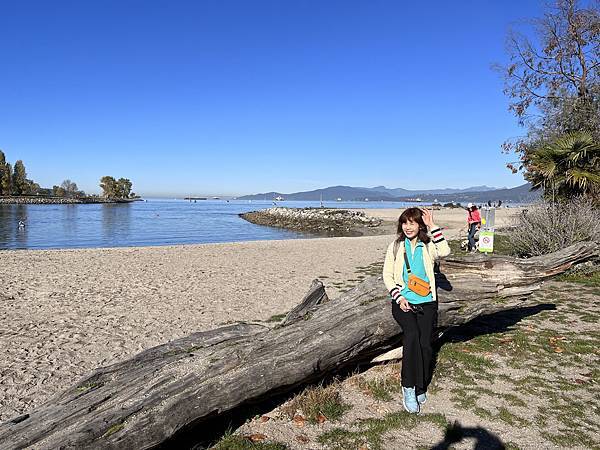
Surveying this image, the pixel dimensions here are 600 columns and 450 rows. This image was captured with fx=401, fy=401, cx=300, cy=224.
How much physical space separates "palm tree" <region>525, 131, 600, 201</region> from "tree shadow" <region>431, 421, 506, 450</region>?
1029cm

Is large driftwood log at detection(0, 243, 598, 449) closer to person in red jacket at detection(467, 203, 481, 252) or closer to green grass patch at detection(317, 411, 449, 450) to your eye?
green grass patch at detection(317, 411, 449, 450)

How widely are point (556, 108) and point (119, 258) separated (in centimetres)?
1891

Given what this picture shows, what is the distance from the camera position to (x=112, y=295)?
10.2 metres

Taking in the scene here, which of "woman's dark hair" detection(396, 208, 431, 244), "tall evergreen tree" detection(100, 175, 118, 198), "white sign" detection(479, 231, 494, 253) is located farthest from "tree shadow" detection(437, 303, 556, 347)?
"tall evergreen tree" detection(100, 175, 118, 198)

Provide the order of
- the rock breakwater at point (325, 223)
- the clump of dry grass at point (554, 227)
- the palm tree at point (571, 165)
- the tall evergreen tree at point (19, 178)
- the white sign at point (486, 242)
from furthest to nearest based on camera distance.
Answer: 1. the tall evergreen tree at point (19, 178)
2. the rock breakwater at point (325, 223)
3. the white sign at point (486, 242)
4. the palm tree at point (571, 165)
5. the clump of dry grass at point (554, 227)

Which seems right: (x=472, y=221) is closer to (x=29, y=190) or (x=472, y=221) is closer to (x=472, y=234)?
(x=472, y=234)

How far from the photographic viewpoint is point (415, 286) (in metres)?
4.22

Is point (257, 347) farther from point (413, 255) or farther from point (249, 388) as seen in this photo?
point (413, 255)

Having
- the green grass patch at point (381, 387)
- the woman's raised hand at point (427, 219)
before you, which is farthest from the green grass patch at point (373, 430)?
the woman's raised hand at point (427, 219)

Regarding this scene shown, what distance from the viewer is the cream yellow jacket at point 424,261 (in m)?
4.24

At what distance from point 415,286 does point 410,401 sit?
4.03ft

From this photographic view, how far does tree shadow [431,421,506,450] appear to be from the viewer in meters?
3.62

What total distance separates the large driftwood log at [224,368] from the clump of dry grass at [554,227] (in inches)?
267

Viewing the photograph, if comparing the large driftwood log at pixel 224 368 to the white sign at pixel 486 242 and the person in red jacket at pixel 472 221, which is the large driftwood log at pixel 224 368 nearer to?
the white sign at pixel 486 242
